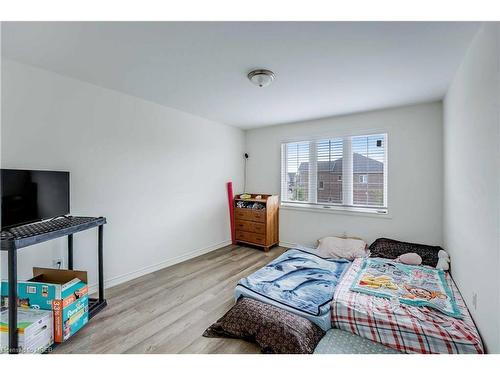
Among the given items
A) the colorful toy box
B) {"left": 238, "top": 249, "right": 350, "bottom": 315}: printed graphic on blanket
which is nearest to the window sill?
{"left": 238, "top": 249, "right": 350, "bottom": 315}: printed graphic on blanket

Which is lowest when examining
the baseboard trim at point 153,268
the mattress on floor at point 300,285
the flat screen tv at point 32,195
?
the baseboard trim at point 153,268

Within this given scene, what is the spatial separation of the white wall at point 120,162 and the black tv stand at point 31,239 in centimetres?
40

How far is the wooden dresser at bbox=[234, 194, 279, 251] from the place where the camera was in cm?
399

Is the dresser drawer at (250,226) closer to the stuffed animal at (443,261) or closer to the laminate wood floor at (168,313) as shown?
the laminate wood floor at (168,313)

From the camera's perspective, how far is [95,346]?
1.68 m

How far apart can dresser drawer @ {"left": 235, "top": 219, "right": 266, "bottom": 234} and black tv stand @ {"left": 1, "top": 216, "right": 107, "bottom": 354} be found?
2427 millimetres

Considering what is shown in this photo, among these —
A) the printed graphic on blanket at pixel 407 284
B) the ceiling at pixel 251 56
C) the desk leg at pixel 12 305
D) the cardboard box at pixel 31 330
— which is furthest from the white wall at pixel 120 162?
the printed graphic on blanket at pixel 407 284

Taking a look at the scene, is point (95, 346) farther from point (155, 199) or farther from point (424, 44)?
point (424, 44)

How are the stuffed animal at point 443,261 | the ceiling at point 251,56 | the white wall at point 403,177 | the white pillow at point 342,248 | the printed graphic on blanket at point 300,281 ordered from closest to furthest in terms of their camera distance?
1. the ceiling at point 251,56
2. the printed graphic on blanket at point 300,281
3. the stuffed animal at point 443,261
4. the white wall at point 403,177
5. the white pillow at point 342,248

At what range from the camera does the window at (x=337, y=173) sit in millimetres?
3443

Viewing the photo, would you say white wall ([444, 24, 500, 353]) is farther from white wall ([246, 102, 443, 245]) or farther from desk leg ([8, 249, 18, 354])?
desk leg ([8, 249, 18, 354])

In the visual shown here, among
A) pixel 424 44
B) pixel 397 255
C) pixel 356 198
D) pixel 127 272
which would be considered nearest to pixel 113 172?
pixel 127 272

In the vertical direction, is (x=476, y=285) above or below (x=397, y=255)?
above
